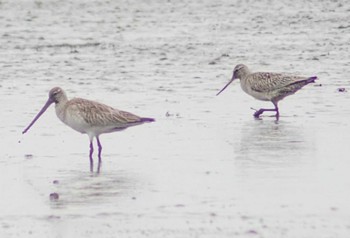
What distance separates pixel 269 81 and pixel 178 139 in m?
3.25

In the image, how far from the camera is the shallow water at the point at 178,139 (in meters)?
10.9

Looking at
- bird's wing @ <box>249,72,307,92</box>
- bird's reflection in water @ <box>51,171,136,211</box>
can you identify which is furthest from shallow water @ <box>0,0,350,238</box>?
bird's wing @ <box>249,72,307,92</box>

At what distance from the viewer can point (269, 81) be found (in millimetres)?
18375

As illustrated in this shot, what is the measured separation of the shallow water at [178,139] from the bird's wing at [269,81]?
1.39 ft

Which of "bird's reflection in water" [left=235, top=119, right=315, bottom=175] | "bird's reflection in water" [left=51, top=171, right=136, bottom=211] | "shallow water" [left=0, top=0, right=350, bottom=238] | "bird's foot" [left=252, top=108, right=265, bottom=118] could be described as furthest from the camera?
"bird's foot" [left=252, top=108, right=265, bottom=118]

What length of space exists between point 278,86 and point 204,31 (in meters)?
12.9

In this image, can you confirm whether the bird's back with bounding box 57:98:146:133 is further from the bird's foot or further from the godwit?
the godwit

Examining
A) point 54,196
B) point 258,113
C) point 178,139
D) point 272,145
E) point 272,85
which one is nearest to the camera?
point 54,196

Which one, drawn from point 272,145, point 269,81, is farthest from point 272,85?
point 272,145

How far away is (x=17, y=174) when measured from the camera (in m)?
13.3

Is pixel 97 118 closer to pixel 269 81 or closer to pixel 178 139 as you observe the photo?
pixel 178 139

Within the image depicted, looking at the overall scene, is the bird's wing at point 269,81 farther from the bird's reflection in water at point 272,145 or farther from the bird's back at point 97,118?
the bird's back at point 97,118

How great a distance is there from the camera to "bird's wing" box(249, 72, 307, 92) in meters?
18.3

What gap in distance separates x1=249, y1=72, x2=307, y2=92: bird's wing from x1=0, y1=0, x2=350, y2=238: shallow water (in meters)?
0.42
